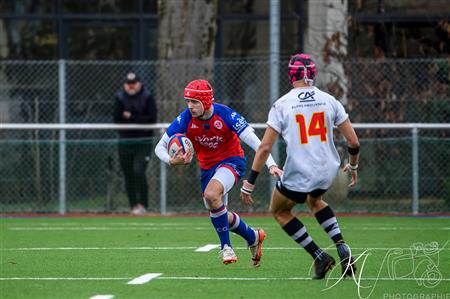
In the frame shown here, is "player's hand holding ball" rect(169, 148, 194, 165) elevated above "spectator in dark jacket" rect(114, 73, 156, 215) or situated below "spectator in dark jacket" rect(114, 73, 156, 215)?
above

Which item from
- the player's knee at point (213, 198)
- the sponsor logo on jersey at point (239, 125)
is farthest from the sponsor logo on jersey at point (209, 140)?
the player's knee at point (213, 198)

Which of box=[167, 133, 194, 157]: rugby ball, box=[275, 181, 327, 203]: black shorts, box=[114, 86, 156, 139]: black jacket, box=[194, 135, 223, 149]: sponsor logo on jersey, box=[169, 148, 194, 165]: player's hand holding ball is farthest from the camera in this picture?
box=[114, 86, 156, 139]: black jacket

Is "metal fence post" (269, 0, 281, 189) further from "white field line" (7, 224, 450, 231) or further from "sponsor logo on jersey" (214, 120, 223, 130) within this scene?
"sponsor logo on jersey" (214, 120, 223, 130)

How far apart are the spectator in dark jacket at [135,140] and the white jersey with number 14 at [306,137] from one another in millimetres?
8764

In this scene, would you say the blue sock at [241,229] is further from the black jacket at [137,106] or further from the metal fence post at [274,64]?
the black jacket at [137,106]

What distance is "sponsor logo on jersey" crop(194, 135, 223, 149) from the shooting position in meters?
11.7

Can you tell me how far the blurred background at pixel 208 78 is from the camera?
1889 cm

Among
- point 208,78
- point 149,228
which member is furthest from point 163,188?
point 149,228

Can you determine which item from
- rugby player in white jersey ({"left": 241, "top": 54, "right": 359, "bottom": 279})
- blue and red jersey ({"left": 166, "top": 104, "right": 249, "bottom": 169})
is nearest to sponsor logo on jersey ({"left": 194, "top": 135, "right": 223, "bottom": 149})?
blue and red jersey ({"left": 166, "top": 104, "right": 249, "bottom": 169})

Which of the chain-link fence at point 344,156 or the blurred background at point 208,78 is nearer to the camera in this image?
the chain-link fence at point 344,156

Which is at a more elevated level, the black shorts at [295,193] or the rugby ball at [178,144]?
the rugby ball at [178,144]

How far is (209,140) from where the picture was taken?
11703 mm

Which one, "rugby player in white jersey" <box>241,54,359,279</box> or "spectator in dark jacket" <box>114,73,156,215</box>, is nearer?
"rugby player in white jersey" <box>241,54,359,279</box>

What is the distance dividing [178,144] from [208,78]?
28.6 feet
